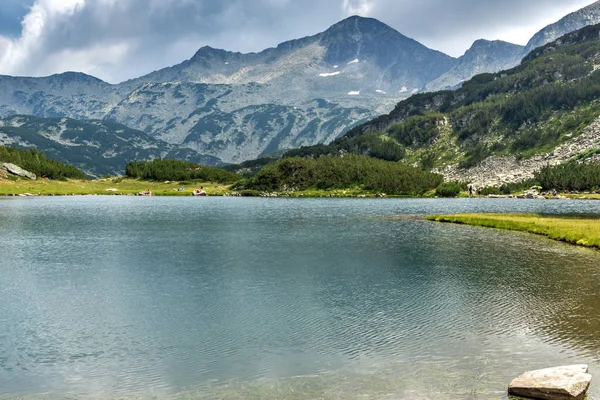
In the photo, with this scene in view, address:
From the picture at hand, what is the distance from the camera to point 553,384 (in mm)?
21703

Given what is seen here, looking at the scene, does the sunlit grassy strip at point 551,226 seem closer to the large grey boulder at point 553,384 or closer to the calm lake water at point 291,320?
the calm lake water at point 291,320

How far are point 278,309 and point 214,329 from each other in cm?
691

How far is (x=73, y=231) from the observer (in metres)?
97.5

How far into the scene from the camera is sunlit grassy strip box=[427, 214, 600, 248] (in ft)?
253

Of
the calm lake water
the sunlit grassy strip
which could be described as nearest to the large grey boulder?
the calm lake water

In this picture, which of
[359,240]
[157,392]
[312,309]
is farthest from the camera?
[359,240]

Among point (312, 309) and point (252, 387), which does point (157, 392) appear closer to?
point (252, 387)

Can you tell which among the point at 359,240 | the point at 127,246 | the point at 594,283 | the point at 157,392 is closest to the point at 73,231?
the point at 127,246

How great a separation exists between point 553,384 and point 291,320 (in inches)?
738

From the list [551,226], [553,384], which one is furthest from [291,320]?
[551,226]

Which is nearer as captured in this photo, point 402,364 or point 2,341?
point 402,364

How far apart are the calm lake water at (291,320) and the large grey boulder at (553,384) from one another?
107 cm

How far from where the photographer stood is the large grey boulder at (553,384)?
21344mm

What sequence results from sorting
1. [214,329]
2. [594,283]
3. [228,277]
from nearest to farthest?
1. [214,329]
2. [594,283]
3. [228,277]
